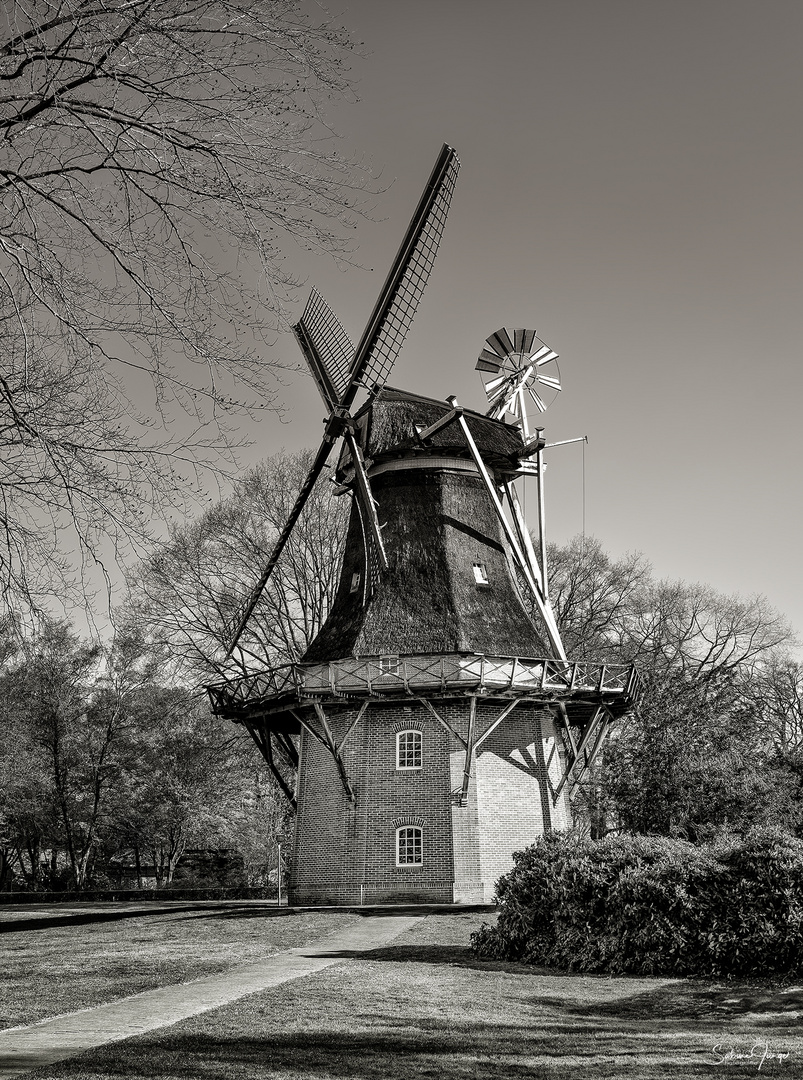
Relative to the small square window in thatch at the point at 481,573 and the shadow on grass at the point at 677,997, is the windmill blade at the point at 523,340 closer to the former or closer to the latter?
the small square window in thatch at the point at 481,573

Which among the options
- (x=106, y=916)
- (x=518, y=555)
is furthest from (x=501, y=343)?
(x=106, y=916)

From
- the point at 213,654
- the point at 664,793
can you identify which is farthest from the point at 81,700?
the point at 664,793

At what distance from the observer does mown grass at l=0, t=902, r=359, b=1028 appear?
10.4 m

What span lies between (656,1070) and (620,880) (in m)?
5.75

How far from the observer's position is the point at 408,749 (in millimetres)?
25062

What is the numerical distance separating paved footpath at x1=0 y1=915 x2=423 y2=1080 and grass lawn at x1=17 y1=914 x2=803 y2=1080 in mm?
313

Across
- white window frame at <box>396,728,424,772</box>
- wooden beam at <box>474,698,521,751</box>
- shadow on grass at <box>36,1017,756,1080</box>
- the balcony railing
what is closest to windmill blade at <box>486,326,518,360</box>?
the balcony railing

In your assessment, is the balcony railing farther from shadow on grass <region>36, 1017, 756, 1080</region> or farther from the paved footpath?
shadow on grass <region>36, 1017, 756, 1080</region>

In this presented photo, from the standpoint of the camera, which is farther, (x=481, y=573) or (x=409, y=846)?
(x=481, y=573)

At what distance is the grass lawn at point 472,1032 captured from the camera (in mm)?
6758

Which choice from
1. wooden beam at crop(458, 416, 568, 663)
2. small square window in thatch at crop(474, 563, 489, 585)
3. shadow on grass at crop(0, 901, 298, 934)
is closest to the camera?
shadow on grass at crop(0, 901, 298, 934)

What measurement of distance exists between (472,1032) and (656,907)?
4.63 m

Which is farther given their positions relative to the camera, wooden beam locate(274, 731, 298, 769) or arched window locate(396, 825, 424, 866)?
wooden beam locate(274, 731, 298, 769)

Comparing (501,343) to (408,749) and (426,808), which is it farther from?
(426,808)
